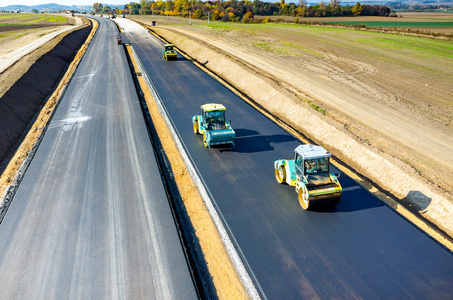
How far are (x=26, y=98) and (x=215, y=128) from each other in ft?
57.5

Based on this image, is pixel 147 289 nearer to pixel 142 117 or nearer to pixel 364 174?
pixel 364 174

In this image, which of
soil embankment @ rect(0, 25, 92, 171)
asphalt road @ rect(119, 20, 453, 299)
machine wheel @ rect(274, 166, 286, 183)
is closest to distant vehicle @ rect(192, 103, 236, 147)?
asphalt road @ rect(119, 20, 453, 299)

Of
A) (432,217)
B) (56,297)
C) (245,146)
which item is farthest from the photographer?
(245,146)

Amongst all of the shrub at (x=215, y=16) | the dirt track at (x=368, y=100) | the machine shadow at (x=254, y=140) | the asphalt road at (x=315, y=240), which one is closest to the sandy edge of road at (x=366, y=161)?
the dirt track at (x=368, y=100)

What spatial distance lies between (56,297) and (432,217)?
46.3 feet

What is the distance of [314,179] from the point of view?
11719 mm

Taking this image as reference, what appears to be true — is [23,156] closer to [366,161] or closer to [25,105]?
[25,105]

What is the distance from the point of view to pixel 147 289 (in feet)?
28.9

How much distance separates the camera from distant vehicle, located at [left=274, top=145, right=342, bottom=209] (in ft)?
37.5

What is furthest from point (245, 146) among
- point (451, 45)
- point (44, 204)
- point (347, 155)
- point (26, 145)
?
point (451, 45)

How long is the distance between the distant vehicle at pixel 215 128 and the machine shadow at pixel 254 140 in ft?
2.63

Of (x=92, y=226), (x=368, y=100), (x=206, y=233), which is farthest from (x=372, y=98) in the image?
(x=92, y=226)

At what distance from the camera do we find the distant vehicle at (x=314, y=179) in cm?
1144

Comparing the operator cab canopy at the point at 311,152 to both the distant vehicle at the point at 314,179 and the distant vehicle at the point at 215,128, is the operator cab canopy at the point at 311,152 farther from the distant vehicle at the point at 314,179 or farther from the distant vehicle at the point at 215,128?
the distant vehicle at the point at 215,128
